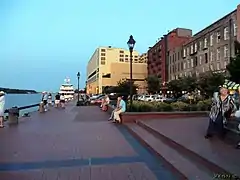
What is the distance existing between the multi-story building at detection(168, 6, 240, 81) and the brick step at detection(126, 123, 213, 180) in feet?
132

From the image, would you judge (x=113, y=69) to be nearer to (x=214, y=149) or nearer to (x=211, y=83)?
(x=211, y=83)

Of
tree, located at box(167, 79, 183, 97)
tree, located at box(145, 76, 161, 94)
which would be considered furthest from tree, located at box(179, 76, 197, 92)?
tree, located at box(145, 76, 161, 94)

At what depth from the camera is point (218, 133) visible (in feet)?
30.7

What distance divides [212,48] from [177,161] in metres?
57.4

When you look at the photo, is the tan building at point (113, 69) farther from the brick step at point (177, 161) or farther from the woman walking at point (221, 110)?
the woman walking at point (221, 110)

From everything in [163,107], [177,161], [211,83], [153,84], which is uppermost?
[153,84]

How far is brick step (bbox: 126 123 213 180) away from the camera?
6.31 metres

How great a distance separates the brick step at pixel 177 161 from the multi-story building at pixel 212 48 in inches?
1581

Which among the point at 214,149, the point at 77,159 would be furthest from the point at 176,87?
the point at 77,159

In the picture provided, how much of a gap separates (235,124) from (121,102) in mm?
9533

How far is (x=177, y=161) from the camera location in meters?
7.51

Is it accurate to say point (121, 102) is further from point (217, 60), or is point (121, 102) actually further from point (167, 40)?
point (167, 40)

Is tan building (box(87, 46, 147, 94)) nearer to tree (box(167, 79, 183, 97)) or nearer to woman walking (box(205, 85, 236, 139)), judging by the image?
tree (box(167, 79, 183, 97))

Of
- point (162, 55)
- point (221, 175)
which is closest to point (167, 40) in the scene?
point (162, 55)
